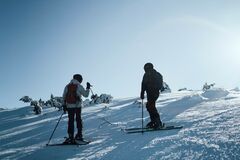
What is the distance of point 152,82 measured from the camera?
11844mm

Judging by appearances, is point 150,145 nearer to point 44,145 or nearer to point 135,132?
point 135,132

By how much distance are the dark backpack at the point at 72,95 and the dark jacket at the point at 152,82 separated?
2.45 meters

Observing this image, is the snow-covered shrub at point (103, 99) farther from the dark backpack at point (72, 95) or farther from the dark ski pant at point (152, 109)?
the dark backpack at point (72, 95)

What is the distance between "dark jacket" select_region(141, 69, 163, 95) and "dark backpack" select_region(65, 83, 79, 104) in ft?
8.03

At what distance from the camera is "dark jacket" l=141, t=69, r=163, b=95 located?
466 inches

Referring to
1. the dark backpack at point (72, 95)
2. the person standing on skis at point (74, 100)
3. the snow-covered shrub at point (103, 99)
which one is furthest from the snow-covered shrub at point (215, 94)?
the dark backpack at point (72, 95)

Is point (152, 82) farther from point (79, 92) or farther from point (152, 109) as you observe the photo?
point (79, 92)

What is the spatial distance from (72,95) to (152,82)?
2862 mm

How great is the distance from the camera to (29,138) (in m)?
12.5

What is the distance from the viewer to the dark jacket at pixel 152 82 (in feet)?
38.8

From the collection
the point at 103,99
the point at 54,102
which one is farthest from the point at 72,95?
the point at 103,99

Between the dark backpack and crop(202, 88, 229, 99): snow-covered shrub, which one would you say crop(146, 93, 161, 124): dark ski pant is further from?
crop(202, 88, 229, 99): snow-covered shrub

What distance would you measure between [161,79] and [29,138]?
5374mm

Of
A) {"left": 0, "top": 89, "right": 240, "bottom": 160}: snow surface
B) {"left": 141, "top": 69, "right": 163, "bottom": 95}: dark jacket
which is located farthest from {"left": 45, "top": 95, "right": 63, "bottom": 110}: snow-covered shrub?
{"left": 141, "top": 69, "right": 163, "bottom": 95}: dark jacket
